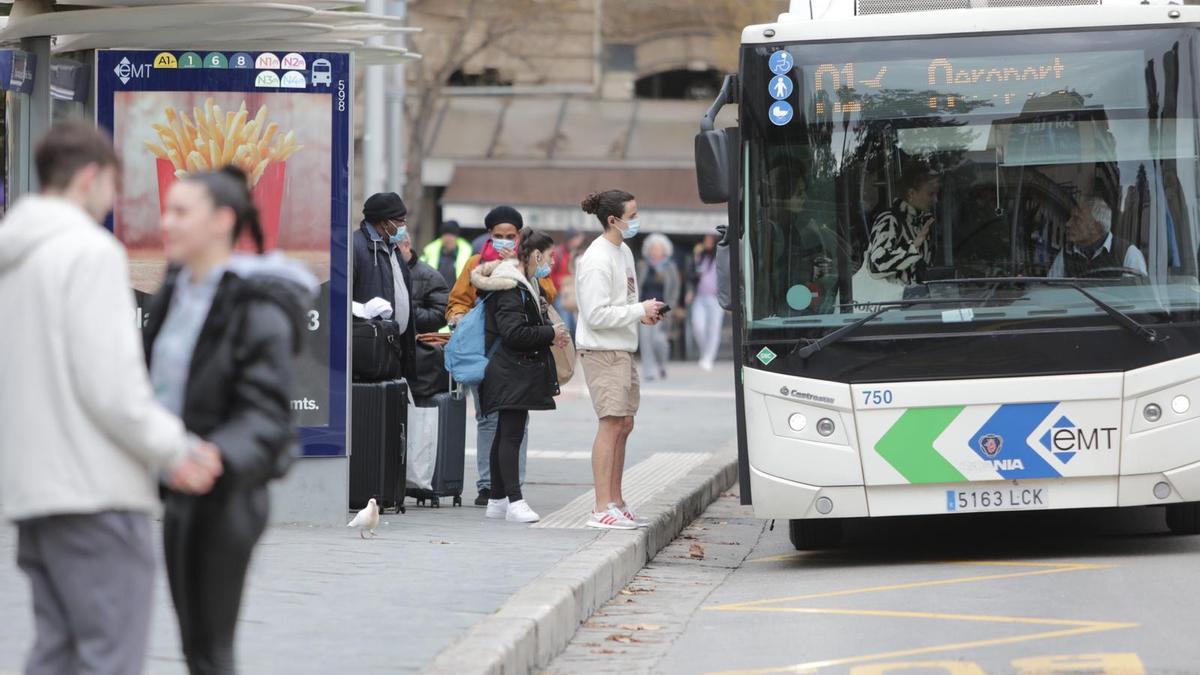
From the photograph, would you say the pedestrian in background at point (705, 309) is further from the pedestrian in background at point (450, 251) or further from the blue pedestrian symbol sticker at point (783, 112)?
the blue pedestrian symbol sticker at point (783, 112)

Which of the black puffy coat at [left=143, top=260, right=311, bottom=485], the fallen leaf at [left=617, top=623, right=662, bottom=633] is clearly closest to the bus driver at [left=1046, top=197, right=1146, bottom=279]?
the fallen leaf at [left=617, top=623, right=662, bottom=633]

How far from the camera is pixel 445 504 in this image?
11344 mm

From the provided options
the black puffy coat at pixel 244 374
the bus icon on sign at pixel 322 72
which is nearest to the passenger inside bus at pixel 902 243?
the bus icon on sign at pixel 322 72

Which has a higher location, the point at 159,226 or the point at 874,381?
the point at 159,226

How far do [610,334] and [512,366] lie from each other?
669 mm

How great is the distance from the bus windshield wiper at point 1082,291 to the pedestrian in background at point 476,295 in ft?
8.57

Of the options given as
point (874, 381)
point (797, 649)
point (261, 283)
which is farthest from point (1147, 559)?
point (261, 283)

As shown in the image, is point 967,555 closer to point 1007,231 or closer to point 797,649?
point 1007,231

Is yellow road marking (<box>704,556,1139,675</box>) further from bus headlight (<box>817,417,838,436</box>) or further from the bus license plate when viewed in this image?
bus headlight (<box>817,417,838,436</box>)

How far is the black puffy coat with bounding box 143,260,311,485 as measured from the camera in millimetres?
4355

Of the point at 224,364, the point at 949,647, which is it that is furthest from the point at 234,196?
the point at 949,647

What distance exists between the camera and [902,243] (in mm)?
9039

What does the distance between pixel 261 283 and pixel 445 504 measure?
707cm

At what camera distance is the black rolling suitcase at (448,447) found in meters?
11.0
